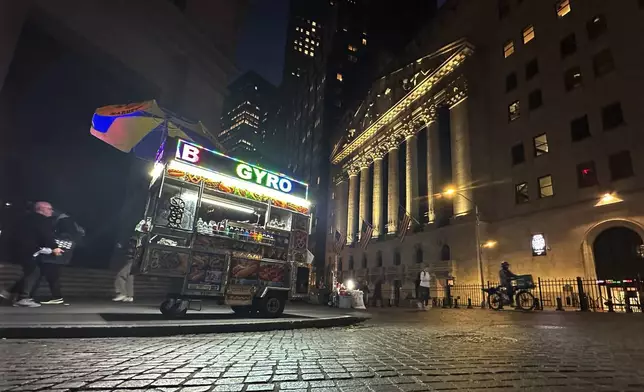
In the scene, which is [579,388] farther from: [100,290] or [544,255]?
[544,255]

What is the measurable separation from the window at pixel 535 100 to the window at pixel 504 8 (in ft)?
32.8

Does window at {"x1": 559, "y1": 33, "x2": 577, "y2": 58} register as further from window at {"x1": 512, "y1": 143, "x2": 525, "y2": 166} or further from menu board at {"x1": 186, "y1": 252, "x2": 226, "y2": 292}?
menu board at {"x1": 186, "y1": 252, "x2": 226, "y2": 292}

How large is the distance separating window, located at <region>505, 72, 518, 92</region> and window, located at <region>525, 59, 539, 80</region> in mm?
1130

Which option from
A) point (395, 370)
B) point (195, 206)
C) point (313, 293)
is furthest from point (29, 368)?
point (313, 293)

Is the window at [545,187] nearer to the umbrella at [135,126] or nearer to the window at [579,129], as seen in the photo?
the window at [579,129]

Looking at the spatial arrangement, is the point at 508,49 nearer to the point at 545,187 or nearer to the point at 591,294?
the point at 545,187

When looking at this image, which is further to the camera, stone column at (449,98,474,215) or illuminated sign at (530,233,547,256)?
stone column at (449,98,474,215)

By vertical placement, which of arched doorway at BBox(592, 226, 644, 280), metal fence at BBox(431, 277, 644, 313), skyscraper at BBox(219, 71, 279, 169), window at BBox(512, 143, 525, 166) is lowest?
metal fence at BBox(431, 277, 644, 313)

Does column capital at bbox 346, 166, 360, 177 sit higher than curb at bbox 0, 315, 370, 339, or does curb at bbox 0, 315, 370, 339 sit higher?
column capital at bbox 346, 166, 360, 177

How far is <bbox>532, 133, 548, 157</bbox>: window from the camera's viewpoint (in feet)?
82.8

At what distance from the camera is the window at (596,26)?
22938 mm

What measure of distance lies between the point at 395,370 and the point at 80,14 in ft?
51.7

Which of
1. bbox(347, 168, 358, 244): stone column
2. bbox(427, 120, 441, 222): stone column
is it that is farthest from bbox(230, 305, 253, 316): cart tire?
bbox(347, 168, 358, 244): stone column

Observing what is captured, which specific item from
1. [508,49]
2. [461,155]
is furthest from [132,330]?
[508,49]
